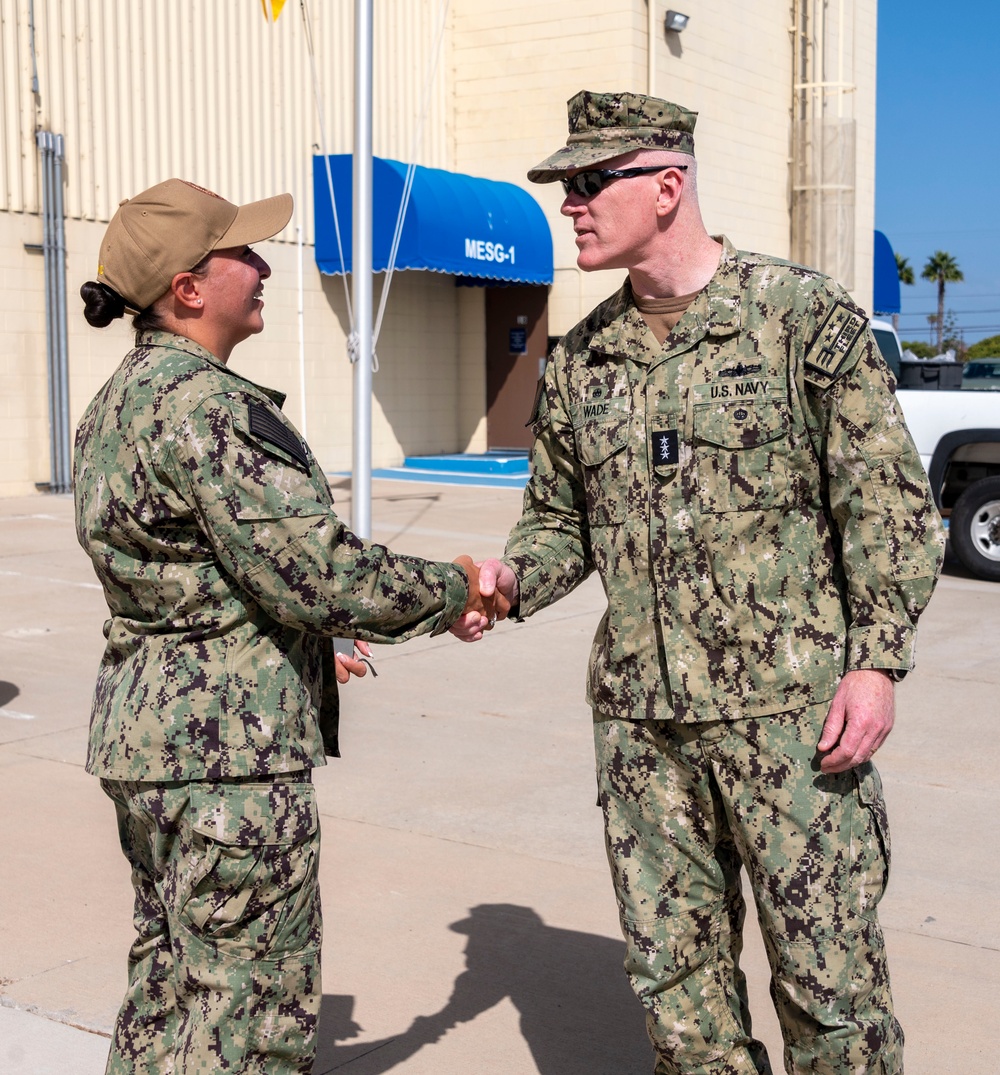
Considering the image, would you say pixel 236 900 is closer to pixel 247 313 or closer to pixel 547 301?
pixel 247 313

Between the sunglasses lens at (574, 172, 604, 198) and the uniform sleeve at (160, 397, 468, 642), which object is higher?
the sunglasses lens at (574, 172, 604, 198)

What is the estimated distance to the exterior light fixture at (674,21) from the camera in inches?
784

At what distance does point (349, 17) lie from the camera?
18.4 metres

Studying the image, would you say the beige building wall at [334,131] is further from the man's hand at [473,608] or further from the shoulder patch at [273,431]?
the shoulder patch at [273,431]

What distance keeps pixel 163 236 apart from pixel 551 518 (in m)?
1.06

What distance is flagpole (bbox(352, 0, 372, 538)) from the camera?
960cm

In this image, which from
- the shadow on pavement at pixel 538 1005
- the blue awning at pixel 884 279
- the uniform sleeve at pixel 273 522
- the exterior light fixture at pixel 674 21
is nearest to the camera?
the uniform sleeve at pixel 273 522

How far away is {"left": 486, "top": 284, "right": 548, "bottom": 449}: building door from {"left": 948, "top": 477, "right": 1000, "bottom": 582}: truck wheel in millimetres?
10103

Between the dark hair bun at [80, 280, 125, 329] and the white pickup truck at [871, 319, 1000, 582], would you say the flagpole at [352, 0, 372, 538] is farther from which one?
the dark hair bun at [80, 280, 125, 329]

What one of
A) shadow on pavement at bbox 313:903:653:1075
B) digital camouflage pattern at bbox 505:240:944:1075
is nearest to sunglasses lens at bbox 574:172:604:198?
digital camouflage pattern at bbox 505:240:944:1075

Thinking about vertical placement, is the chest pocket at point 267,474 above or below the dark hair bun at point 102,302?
below

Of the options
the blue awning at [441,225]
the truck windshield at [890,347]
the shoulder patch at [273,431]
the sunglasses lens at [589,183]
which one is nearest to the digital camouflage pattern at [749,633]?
the sunglasses lens at [589,183]

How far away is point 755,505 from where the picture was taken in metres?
2.69

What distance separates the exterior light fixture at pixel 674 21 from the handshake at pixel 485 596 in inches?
731
